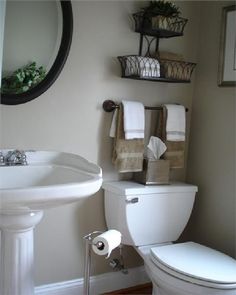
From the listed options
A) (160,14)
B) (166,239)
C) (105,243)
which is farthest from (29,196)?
(160,14)

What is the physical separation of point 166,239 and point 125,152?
0.58 meters

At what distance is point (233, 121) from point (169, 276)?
3.14ft

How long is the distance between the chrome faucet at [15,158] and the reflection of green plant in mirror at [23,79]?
29cm

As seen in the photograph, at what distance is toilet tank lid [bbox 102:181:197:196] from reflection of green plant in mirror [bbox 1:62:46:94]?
0.70 meters

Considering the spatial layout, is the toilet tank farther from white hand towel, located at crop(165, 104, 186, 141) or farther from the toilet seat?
white hand towel, located at crop(165, 104, 186, 141)

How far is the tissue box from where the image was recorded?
2238 millimetres

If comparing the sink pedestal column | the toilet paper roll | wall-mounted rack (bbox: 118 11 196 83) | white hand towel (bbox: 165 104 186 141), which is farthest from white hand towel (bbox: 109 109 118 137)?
the toilet paper roll


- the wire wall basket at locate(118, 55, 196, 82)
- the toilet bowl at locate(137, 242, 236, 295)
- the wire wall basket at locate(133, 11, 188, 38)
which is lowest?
the toilet bowl at locate(137, 242, 236, 295)

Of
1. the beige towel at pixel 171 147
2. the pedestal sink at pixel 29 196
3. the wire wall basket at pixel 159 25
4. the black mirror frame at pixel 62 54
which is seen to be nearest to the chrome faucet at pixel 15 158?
the pedestal sink at pixel 29 196

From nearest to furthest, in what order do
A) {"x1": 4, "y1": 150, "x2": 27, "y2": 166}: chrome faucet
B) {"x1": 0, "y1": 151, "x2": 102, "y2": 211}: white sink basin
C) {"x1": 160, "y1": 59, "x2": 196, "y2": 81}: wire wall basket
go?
{"x1": 0, "y1": 151, "x2": 102, "y2": 211}: white sink basin
{"x1": 4, "y1": 150, "x2": 27, "y2": 166}: chrome faucet
{"x1": 160, "y1": 59, "x2": 196, "y2": 81}: wire wall basket

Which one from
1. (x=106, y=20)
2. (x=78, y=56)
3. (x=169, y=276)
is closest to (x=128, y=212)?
(x=169, y=276)

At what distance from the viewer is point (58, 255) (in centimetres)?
216

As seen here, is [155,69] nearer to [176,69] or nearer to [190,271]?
[176,69]

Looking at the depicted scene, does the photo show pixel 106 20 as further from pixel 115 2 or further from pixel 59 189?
pixel 59 189
